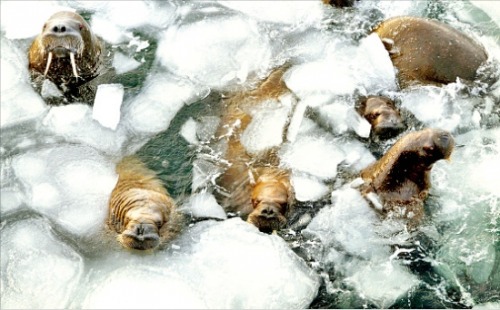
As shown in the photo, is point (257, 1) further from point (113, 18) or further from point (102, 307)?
point (102, 307)

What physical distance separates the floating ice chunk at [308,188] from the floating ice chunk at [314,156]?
6 cm

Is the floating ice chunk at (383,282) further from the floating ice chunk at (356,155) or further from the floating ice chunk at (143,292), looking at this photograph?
the floating ice chunk at (143,292)

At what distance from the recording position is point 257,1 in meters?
5.99

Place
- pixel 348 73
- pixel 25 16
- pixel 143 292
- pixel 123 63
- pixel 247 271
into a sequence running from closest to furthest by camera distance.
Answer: pixel 143 292 < pixel 247 271 < pixel 348 73 < pixel 123 63 < pixel 25 16

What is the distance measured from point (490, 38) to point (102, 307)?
3.79m

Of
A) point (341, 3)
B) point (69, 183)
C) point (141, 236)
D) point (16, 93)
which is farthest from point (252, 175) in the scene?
point (341, 3)

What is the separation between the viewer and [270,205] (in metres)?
4.17

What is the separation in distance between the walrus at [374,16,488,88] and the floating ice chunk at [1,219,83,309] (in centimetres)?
273

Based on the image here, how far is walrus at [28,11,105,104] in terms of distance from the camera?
488 cm

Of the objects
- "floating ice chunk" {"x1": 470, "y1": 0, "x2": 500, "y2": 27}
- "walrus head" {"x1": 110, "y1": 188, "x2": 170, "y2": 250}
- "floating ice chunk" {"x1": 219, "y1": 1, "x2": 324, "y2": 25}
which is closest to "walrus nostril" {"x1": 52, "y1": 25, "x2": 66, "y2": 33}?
"walrus head" {"x1": 110, "y1": 188, "x2": 170, "y2": 250}

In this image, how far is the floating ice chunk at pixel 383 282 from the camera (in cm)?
404

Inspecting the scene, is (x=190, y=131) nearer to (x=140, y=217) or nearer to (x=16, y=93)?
(x=140, y=217)

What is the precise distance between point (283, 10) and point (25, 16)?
85.0 inches

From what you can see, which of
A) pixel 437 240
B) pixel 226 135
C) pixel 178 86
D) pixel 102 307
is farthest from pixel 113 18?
pixel 437 240
